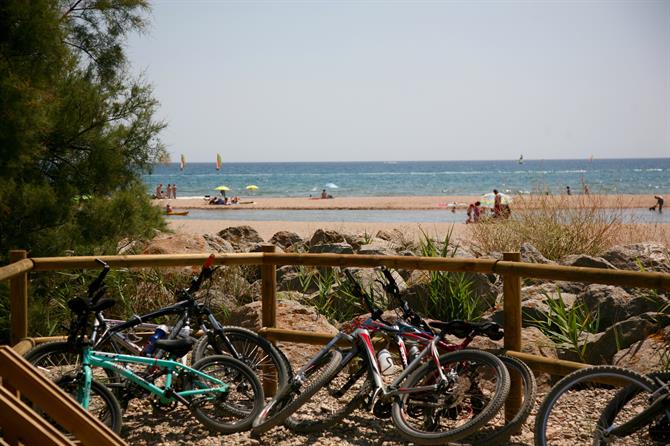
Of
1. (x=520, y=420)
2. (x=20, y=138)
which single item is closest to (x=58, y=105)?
(x=20, y=138)

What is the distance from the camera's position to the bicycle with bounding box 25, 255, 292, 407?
216 inches

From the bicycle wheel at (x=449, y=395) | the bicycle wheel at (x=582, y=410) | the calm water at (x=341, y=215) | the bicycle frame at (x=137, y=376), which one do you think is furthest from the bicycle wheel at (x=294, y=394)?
the calm water at (x=341, y=215)

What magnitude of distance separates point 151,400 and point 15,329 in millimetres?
1133

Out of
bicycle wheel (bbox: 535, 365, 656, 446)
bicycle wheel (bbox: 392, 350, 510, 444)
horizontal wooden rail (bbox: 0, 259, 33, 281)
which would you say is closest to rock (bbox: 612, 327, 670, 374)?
bicycle wheel (bbox: 535, 365, 656, 446)

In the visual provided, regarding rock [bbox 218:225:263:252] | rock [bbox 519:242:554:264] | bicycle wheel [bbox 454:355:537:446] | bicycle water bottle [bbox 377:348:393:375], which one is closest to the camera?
bicycle wheel [bbox 454:355:537:446]

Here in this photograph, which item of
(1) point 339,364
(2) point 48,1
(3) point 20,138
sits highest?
(2) point 48,1

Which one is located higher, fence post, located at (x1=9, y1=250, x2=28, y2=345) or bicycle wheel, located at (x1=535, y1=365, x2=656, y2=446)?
fence post, located at (x1=9, y1=250, x2=28, y2=345)

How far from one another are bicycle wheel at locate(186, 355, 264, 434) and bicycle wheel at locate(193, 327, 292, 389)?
0.18 meters

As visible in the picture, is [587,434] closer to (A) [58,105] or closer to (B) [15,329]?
(B) [15,329]

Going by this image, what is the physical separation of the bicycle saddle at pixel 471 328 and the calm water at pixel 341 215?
1203 inches

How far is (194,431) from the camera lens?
18.9 feet

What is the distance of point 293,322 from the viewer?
7.42 meters

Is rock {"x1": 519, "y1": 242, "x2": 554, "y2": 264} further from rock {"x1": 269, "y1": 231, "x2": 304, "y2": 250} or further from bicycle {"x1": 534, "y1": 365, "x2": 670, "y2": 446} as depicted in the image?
bicycle {"x1": 534, "y1": 365, "x2": 670, "y2": 446}

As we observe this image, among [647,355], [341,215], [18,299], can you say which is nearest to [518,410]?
[647,355]
